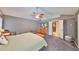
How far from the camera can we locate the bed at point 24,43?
167cm

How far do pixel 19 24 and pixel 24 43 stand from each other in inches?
11.2

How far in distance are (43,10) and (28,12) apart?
218mm

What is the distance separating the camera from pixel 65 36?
174 centimetres

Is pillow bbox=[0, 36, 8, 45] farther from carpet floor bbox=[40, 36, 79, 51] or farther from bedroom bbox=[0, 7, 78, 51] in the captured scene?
carpet floor bbox=[40, 36, 79, 51]

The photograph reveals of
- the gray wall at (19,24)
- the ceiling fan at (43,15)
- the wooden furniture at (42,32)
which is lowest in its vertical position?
the wooden furniture at (42,32)

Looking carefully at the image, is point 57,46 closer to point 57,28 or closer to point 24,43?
point 57,28

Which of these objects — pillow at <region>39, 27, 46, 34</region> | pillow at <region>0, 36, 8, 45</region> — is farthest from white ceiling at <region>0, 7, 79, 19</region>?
pillow at <region>0, 36, 8, 45</region>

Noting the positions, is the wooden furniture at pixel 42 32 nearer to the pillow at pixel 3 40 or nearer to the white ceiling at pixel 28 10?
the white ceiling at pixel 28 10

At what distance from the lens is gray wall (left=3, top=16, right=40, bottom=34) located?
5.66 feet

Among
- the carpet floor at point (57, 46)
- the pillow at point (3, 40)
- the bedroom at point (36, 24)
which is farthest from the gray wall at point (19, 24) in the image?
the carpet floor at point (57, 46)

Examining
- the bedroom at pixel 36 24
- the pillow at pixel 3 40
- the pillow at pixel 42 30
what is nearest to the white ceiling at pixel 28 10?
the bedroom at pixel 36 24

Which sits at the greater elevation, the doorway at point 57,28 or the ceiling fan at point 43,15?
the ceiling fan at point 43,15

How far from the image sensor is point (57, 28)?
174 centimetres
